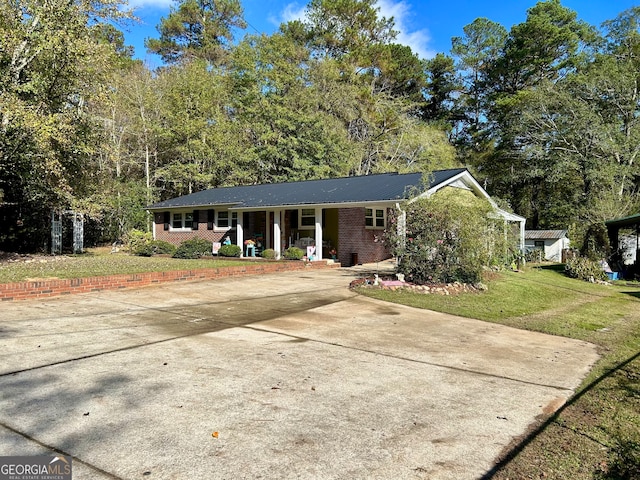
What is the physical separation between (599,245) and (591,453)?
66.8ft

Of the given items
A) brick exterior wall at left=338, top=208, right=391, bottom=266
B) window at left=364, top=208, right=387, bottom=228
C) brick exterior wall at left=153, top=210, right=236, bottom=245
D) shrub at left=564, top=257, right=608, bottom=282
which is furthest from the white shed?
brick exterior wall at left=153, top=210, right=236, bottom=245

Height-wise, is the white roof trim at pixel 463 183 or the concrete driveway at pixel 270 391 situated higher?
the white roof trim at pixel 463 183

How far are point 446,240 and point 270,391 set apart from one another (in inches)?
301

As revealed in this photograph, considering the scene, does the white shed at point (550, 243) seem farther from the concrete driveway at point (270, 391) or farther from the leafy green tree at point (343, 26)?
the concrete driveway at point (270, 391)

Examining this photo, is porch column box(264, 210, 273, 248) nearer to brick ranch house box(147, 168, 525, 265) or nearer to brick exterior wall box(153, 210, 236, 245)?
brick ranch house box(147, 168, 525, 265)

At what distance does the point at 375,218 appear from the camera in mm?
18562

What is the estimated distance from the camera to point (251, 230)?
21.0 meters

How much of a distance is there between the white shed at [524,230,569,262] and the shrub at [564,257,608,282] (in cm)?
900

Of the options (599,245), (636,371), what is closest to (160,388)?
(636,371)

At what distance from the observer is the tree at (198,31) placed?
38094mm

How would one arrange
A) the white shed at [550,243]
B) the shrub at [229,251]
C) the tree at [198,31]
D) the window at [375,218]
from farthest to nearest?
the tree at [198,31]
the white shed at [550,243]
the shrub at [229,251]
the window at [375,218]

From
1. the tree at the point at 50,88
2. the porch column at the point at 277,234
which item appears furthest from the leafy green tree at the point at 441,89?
the tree at the point at 50,88

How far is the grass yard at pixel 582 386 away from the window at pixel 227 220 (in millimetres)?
12547

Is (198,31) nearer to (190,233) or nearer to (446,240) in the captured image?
(190,233)
